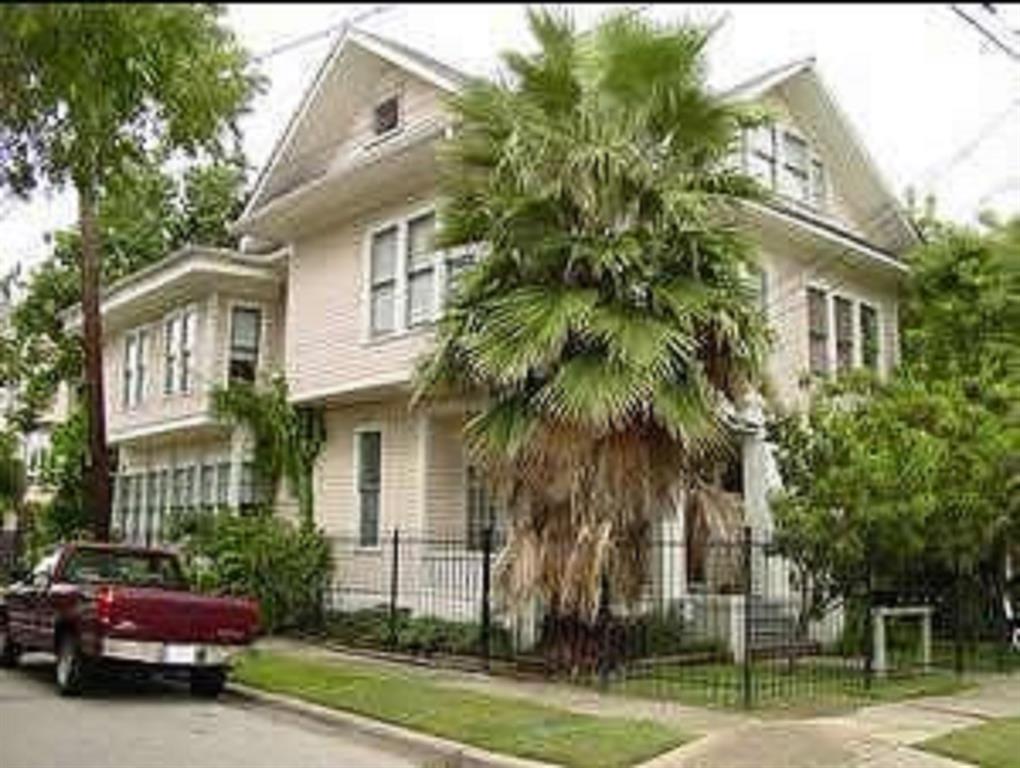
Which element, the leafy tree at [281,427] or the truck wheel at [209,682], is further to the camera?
the leafy tree at [281,427]

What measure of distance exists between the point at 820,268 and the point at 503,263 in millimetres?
8826

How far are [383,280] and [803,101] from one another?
8.13 metres

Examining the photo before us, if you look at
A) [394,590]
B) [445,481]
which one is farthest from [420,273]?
[394,590]

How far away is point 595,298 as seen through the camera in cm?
1611

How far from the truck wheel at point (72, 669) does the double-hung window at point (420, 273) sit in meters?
7.57

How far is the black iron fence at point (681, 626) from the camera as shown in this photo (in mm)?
16266

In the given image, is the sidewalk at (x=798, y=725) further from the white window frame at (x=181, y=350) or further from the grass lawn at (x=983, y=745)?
the white window frame at (x=181, y=350)

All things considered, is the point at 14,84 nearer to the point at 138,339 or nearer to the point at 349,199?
the point at 349,199

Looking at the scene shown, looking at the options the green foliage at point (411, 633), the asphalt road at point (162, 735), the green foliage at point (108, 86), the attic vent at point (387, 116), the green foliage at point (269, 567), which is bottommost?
the asphalt road at point (162, 735)

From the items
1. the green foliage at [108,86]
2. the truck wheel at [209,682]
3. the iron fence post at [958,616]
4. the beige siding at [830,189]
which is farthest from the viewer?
the beige siding at [830,189]

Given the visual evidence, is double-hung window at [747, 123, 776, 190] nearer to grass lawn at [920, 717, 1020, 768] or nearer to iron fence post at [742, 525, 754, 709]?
iron fence post at [742, 525, 754, 709]

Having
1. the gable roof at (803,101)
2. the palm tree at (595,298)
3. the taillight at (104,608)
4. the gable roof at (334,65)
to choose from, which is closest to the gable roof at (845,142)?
the gable roof at (803,101)

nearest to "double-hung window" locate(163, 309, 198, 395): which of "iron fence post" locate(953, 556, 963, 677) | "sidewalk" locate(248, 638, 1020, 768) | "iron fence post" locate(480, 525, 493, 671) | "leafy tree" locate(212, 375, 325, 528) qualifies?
"leafy tree" locate(212, 375, 325, 528)

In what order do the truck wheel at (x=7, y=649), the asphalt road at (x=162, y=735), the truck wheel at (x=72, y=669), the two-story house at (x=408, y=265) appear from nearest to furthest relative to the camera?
1. the asphalt road at (x=162, y=735)
2. the truck wheel at (x=72, y=669)
3. the truck wheel at (x=7, y=649)
4. the two-story house at (x=408, y=265)
